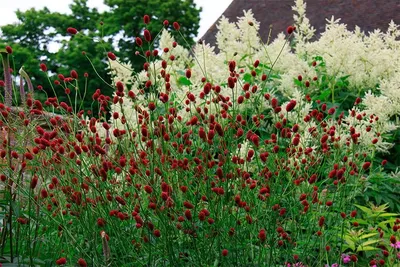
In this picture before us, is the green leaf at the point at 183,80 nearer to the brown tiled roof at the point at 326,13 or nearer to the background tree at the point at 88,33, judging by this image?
the brown tiled roof at the point at 326,13

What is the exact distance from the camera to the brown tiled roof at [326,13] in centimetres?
1588

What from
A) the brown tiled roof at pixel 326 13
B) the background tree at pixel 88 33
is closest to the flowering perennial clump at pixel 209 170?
the brown tiled roof at pixel 326 13

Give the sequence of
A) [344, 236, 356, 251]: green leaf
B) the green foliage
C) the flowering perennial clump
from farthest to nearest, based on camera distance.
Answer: the green foliage < [344, 236, 356, 251]: green leaf < the flowering perennial clump

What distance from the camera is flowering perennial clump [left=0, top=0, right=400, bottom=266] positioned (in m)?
2.83

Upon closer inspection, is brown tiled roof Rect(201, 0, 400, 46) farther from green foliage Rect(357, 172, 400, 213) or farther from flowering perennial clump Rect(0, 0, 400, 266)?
green foliage Rect(357, 172, 400, 213)

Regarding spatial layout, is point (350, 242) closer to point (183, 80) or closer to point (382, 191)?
point (382, 191)

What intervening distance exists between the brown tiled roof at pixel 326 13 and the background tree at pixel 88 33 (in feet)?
21.1

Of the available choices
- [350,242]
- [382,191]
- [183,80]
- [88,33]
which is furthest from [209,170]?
→ [88,33]

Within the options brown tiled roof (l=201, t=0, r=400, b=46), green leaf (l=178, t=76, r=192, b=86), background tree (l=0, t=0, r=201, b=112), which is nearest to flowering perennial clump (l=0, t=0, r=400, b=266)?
green leaf (l=178, t=76, r=192, b=86)

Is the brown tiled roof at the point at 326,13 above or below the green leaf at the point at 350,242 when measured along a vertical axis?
above

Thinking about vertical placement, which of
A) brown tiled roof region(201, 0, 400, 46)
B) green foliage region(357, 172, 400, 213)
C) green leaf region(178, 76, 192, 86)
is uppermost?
brown tiled roof region(201, 0, 400, 46)

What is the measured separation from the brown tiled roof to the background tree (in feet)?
21.1

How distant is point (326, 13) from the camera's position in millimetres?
16328

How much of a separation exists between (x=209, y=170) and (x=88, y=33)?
78.4 ft
